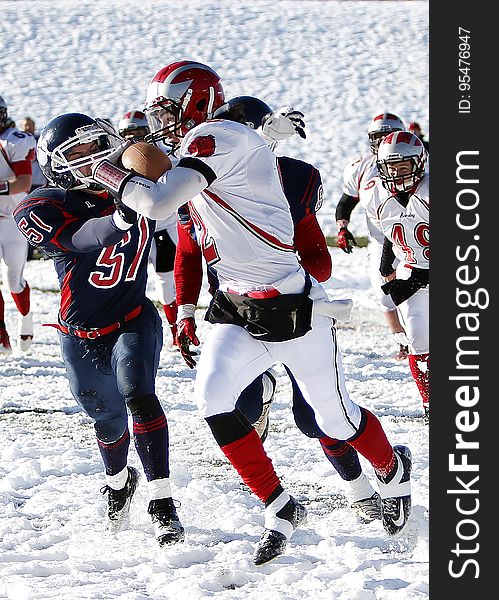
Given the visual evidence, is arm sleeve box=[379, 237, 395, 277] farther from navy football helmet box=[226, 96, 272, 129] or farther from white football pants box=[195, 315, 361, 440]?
white football pants box=[195, 315, 361, 440]

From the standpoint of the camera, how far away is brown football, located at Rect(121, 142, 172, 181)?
145 inches

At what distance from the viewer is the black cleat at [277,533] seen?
385 centimetres

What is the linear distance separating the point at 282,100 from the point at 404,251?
1637 cm

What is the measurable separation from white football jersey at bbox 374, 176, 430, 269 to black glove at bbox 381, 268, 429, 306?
→ 2.0 inches

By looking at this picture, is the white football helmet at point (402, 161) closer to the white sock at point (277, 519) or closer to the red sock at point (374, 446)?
the red sock at point (374, 446)

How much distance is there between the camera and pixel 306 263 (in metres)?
4.43

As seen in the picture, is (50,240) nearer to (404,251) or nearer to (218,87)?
(218,87)

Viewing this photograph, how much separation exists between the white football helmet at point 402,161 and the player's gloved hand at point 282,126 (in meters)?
1.14

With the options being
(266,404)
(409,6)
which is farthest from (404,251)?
(409,6)

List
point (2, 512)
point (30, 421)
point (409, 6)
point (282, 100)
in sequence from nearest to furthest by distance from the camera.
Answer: point (2, 512) → point (30, 421) → point (282, 100) → point (409, 6)

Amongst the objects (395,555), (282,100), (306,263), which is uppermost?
(282,100)

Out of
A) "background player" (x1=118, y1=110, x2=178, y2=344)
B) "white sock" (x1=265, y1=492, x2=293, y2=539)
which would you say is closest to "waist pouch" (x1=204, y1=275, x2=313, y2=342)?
"white sock" (x1=265, y1=492, x2=293, y2=539)

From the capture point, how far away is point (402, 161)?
5.83m

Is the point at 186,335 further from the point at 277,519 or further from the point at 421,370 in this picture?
the point at 421,370
